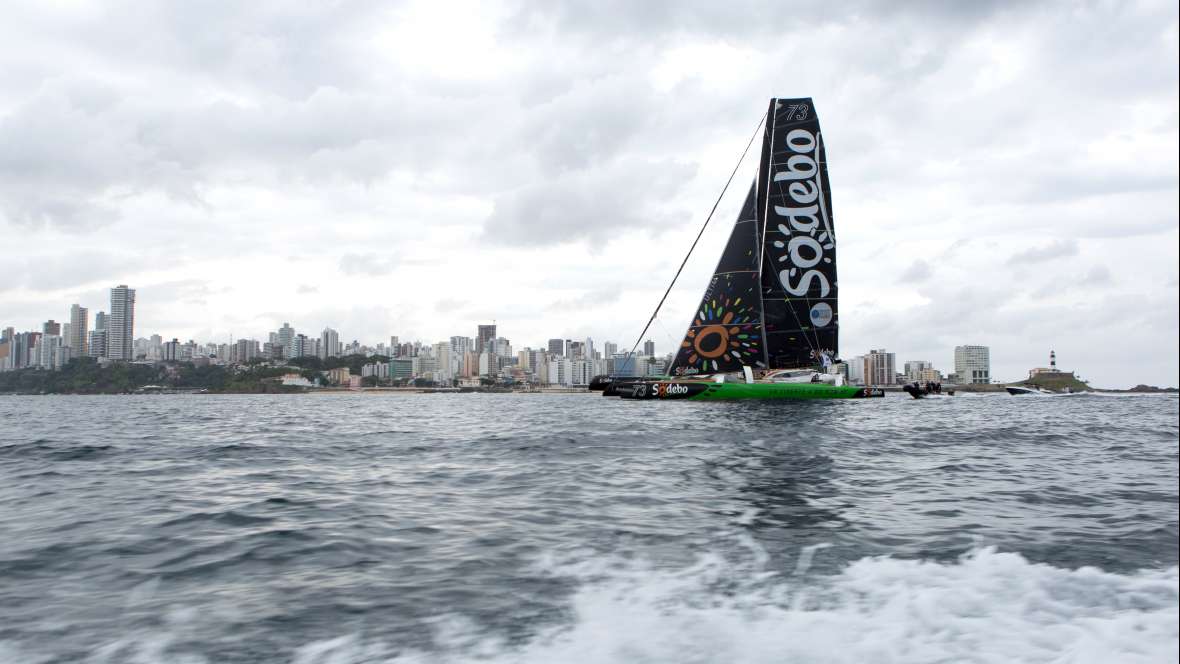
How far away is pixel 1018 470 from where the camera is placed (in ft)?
45.8

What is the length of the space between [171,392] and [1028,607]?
624ft

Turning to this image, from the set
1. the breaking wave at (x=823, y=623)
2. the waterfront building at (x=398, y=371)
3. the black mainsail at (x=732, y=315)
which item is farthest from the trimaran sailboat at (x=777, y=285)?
the waterfront building at (x=398, y=371)

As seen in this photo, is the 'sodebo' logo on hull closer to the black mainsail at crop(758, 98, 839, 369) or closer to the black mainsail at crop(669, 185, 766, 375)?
the black mainsail at crop(669, 185, 766, 375)

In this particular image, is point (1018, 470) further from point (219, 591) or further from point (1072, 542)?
point (219, 591)

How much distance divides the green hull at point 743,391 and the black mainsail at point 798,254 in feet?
13.9

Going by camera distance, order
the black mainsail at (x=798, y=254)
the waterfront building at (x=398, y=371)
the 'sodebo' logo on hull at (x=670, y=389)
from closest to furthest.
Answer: the 'sodebo' logo on hull at (x=670, y=389)
the black mainsail at (x=798, y=254)
the waterfront building at (x=398, y=371)

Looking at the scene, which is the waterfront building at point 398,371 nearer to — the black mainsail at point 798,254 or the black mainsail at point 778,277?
the black mainsail at point 778,277

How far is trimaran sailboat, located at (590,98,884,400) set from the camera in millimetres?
47562

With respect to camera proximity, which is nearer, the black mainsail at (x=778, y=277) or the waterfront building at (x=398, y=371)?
the black mainsail at (x=778, y=277)

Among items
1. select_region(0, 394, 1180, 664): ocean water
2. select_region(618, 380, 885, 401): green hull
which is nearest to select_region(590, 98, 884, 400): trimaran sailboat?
select_region(618, 380, 885, 401): green hull

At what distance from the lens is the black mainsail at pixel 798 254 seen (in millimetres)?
48438

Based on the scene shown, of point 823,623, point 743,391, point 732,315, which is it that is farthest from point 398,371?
point 823,623

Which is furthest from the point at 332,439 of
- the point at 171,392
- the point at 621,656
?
the point at 171,392

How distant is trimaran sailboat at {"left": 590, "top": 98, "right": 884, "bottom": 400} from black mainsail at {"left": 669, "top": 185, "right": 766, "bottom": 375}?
7cm
